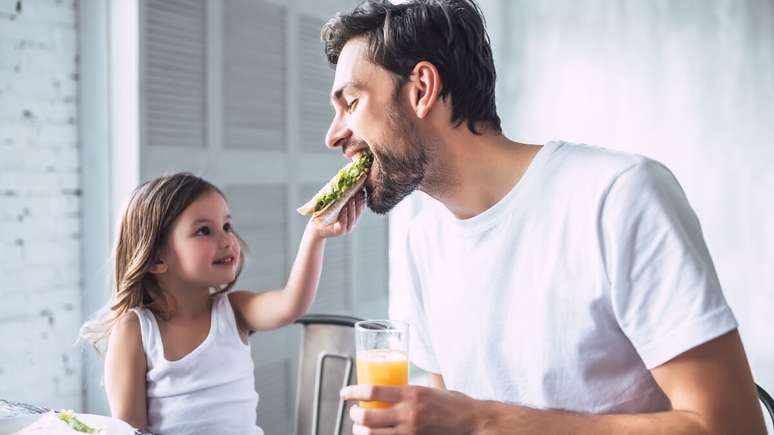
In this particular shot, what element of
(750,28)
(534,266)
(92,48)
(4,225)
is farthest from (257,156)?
(750,28)

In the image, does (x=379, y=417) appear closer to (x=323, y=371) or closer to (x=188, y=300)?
(x=323, y=371)

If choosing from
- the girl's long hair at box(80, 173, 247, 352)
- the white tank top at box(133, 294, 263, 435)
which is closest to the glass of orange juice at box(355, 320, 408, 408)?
the white tank top at box(133, 294, 263, 435)

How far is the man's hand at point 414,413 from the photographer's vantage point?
1.02m

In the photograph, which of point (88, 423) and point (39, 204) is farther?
point (39, 204)

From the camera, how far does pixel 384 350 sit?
3.83 ft

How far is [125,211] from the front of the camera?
201 cm

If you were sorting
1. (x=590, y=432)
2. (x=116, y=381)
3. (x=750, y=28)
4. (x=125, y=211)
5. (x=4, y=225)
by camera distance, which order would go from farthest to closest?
1. (x=750, y=28)
2. (x=4, y=225)
3. (x=125, y=211)
4. (x=116, y=381)
5. (x=590, y=432)

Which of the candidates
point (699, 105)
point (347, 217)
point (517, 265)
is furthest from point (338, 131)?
point (699, 105)

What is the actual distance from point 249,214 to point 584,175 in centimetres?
204

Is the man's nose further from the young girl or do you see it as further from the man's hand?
the man's hand

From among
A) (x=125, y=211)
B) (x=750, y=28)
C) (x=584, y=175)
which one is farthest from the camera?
(x=750, y=28)

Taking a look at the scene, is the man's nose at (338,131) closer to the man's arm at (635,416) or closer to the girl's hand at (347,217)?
the girl's hand at (347,217)

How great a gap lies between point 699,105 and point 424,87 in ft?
10.1

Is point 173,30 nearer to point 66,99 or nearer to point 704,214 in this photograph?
point 66,99
